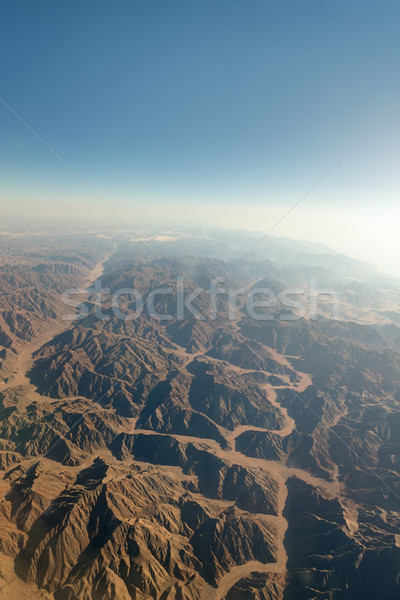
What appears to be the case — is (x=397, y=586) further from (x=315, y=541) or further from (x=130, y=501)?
(x=130, y=501)

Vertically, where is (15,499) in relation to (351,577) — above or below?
above

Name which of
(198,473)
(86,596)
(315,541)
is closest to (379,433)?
(315,541)

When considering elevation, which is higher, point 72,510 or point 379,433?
point 72,510

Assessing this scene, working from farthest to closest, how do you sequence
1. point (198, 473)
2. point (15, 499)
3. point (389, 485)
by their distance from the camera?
point (198, 473) < point (389, 485) < point (15, 499)

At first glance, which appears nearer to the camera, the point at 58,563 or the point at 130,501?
the point at 58,563

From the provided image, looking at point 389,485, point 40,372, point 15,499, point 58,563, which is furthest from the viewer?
point 40,372

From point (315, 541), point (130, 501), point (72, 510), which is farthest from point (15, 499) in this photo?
point (315, 541)

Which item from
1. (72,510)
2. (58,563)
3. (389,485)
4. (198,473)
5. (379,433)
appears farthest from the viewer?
(379,433)

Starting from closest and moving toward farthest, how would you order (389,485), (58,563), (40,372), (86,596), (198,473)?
(86,596) < (58,563) < (389,485) < (198,473) < (40,372)

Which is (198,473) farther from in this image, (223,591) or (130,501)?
(223,591)
